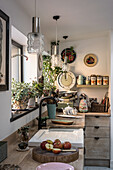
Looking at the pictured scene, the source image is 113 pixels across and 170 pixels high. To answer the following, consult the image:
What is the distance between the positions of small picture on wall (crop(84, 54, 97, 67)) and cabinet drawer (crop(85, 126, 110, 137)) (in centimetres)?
144

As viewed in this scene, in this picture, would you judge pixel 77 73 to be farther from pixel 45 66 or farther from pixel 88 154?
pixel 88 154

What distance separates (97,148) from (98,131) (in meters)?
0.32

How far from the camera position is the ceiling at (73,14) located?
256cm

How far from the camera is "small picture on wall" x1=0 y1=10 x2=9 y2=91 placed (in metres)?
1.94

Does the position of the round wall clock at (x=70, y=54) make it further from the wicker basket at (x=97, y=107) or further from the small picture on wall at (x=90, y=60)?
the wicker basket at (x=97, y=107)

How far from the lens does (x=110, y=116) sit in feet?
14.1

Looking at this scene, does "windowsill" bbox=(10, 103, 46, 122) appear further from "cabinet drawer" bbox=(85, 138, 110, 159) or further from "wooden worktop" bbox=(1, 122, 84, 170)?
"cabinet drawer" bbox=(85, 138, 110, 159)

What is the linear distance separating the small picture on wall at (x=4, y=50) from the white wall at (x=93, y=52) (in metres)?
3.17

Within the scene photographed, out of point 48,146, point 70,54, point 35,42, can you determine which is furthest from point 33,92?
point 70,54

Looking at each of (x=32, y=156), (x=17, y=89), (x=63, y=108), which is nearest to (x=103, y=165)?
(x=63, y=108)

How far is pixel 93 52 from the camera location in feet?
16.6

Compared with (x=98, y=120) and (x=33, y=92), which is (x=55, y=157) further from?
(x=98, y=120)

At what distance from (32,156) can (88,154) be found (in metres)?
2.84

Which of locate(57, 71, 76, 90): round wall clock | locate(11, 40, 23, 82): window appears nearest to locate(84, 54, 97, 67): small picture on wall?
locate(57, 71, 76, 90): round wall clock
